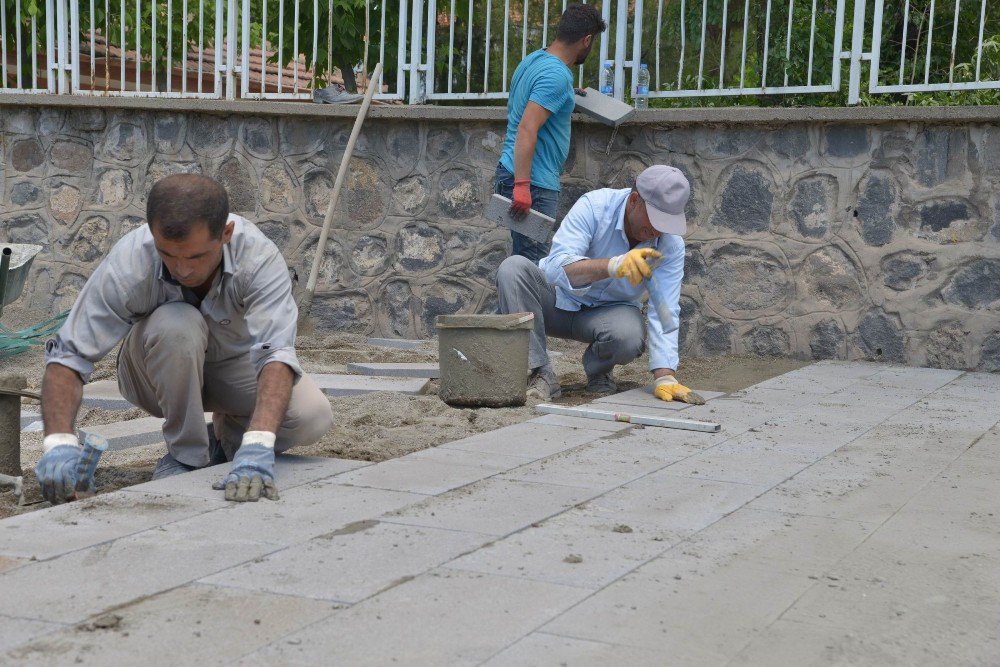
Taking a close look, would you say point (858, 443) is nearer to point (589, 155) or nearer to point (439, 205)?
point (589, 155)

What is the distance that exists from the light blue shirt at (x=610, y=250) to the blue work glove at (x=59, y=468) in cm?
241

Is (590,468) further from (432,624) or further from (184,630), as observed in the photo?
(184,630)

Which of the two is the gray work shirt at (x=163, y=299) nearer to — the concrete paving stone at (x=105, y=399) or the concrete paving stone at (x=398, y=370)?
the concrete paving stone at (x=105, y=399)

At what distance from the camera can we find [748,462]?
149 inches

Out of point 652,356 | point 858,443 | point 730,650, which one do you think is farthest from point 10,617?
point 652,356

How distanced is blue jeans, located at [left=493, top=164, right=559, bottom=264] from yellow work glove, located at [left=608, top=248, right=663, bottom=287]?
1.37 meters

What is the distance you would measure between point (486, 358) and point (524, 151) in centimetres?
147

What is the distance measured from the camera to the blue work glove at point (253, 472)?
309 cm

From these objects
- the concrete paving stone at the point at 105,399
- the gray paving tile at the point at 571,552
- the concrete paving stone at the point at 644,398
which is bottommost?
the concrete paving stone at the point at 105,399

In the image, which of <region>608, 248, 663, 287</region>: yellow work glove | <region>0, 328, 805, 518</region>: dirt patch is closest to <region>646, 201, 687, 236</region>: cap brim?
<region>608, 248, 663, 287</region>: yellow work glove

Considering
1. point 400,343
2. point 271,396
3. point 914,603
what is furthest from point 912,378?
point 271,396

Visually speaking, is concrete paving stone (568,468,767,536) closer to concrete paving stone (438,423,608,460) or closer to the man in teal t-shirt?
concrete paving stone (438,423,608,460)

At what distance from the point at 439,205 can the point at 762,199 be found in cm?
186

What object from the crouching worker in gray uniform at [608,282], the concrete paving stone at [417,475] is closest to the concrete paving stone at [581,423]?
the crouching worker in gray uniform at [608,282]
